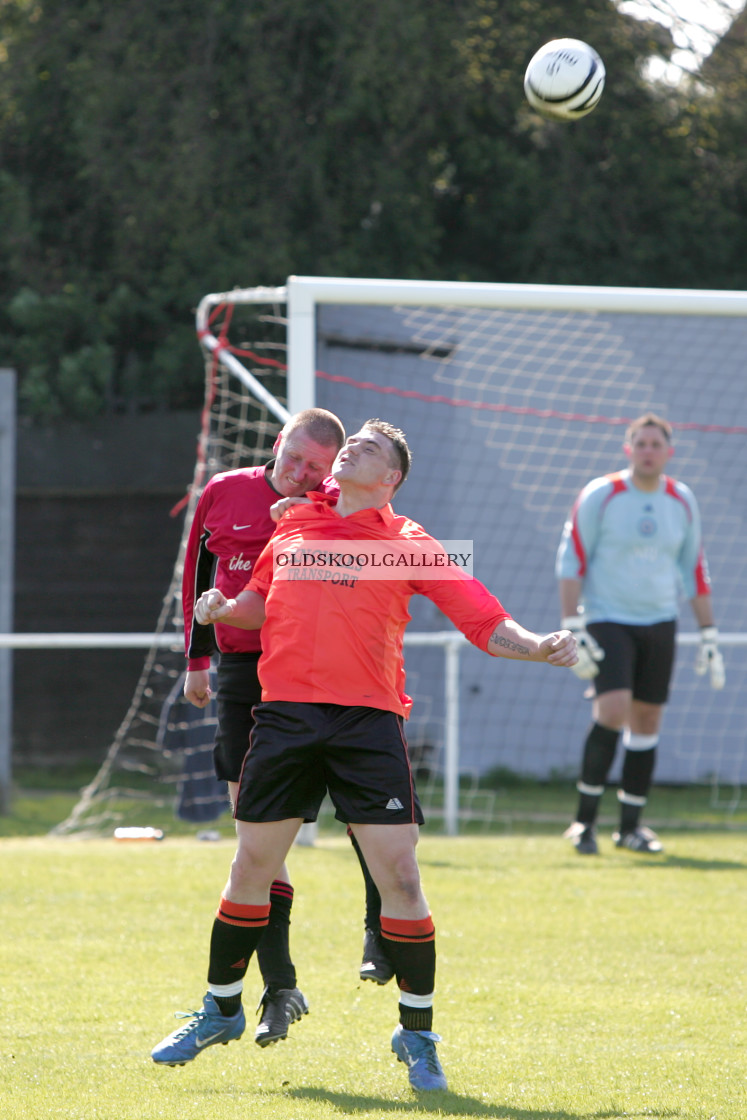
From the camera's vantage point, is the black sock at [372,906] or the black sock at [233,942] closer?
the black sock at [233,942]

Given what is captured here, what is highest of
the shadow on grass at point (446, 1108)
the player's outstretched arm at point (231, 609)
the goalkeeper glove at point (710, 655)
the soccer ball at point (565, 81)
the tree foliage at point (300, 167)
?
the tree foliage at point (300, 167)

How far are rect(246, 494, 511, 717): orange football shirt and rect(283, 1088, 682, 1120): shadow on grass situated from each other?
0.96 m

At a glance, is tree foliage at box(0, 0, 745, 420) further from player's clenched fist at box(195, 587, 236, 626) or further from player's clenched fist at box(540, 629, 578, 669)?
player's clenched fist at box(540, 629, 578, 669)

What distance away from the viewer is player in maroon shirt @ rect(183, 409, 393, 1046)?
3.73 metres

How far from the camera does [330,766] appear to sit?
3.38 m

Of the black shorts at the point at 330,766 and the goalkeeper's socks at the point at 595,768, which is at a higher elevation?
the black shorts at the point at 330,766

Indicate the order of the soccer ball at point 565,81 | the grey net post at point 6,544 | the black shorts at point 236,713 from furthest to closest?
the grey net post at point 6,544 < the soccer ball at point 565,81 < the black shorts at point 236,713

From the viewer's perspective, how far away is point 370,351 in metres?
11.5

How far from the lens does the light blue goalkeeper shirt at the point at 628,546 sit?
6.89m

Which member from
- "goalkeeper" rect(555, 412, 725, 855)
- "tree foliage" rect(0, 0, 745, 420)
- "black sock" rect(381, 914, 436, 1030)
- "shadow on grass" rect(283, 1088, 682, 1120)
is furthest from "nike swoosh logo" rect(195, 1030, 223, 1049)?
"tree foliage" rect(0, 0, 745, 420)

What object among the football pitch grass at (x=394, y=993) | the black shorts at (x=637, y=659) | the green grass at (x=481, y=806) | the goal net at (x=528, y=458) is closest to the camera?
the football pitch grass at (x=394, y=993)

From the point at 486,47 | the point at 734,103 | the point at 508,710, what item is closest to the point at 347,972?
the point at 508,710

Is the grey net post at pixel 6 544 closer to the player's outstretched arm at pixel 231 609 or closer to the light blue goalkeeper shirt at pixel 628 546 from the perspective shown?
the light blue goalkeeper shirt at pixel 628 546

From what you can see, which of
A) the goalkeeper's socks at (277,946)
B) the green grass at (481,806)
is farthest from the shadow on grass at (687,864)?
the goalkeeper's socks at (277,946)
